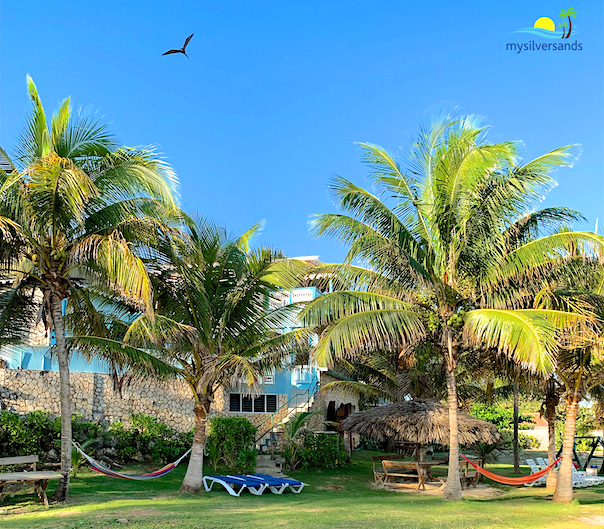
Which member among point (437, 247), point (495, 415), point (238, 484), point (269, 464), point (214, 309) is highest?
point (437, 247)

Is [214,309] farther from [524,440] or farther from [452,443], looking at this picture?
[524,440]

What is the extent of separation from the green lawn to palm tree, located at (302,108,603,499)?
182cm

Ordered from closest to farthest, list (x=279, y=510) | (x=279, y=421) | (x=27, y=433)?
(x=279, y=510) → (x=27, y=433) → (x=279, y=421)

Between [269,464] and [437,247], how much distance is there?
8.87 meters

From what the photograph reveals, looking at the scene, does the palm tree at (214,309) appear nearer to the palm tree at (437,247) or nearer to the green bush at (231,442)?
the palm tree at (437,247)

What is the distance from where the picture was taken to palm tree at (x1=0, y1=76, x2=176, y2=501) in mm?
10414

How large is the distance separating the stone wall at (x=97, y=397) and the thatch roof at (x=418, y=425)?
5875 millimetres

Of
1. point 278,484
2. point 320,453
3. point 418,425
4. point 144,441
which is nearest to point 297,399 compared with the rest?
point 320,453

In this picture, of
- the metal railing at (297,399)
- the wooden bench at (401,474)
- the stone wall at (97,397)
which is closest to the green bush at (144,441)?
the stone wall at (97,397)

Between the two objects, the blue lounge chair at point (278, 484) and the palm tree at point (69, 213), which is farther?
the blue lounge chair at point (278, 484)

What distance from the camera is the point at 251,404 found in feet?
74.6

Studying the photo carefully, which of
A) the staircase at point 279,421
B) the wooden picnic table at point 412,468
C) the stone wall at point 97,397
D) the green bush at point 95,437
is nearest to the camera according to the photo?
the green bush at point 95,437

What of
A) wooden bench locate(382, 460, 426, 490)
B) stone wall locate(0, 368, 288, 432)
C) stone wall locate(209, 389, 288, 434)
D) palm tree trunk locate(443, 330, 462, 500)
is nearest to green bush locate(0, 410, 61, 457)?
stone wall locate(0, 368, 288, 432)

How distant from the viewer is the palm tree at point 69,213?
10.4 metres
